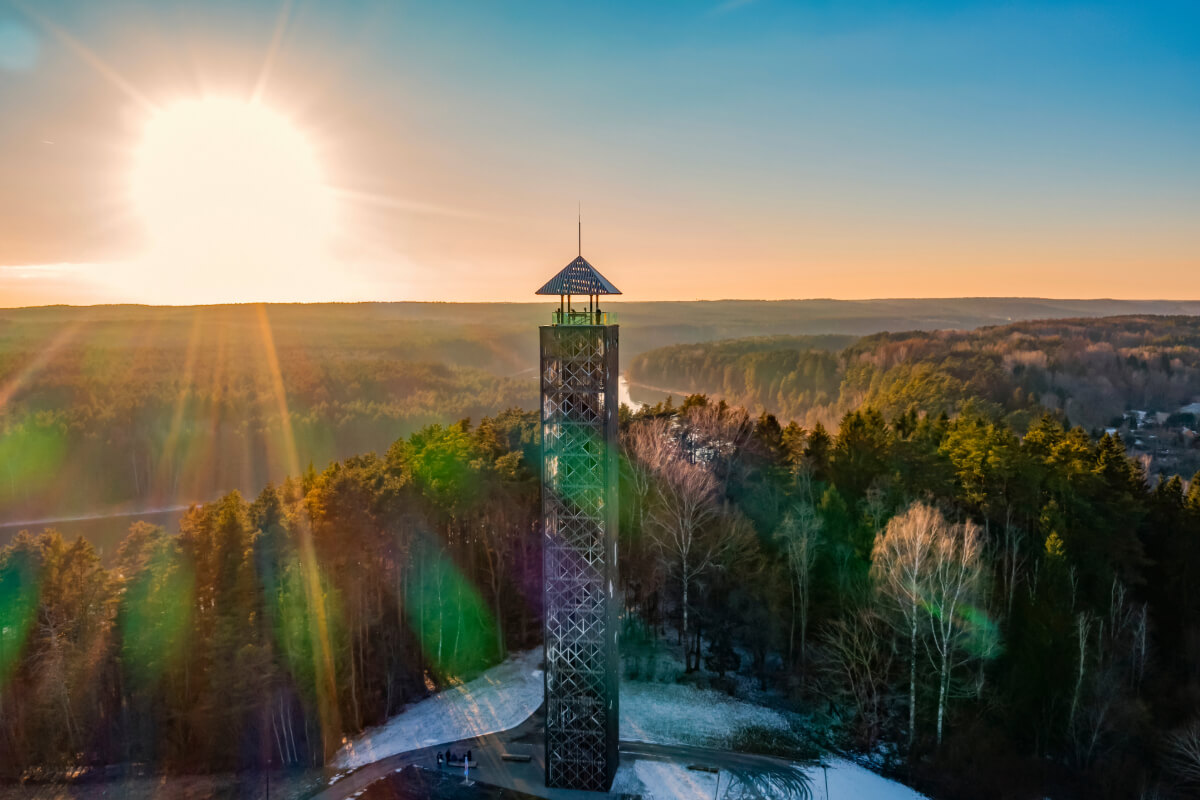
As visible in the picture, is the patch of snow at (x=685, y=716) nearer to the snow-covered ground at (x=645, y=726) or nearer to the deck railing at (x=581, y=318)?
the snow-covered ground at (x=645, y=726)

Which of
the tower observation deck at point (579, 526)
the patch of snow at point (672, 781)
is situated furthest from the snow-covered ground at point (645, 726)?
the tower observation deck at point (579, 526)

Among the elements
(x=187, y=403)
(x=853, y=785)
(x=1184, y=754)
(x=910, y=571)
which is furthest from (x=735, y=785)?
(x=187, y=403)

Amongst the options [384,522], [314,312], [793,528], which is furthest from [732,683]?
[314,312]

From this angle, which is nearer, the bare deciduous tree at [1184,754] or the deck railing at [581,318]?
the deck railing at [581,318]

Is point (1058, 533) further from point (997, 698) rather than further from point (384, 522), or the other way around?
point (384, 522)

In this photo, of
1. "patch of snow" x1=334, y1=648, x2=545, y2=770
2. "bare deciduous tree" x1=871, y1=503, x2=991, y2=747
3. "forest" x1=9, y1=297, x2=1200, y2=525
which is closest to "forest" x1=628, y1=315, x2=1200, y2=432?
"forest" x1=9, y1=297, x2=1200, y2=525

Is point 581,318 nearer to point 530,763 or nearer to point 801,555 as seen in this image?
point 801,555
